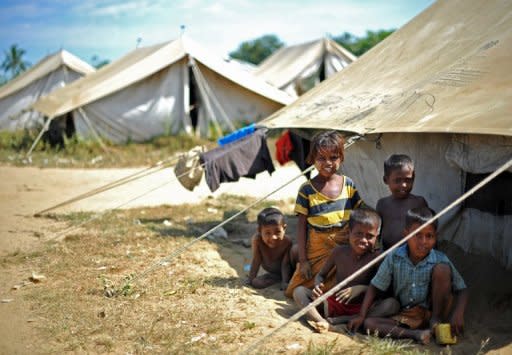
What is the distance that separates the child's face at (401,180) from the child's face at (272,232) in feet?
3.01

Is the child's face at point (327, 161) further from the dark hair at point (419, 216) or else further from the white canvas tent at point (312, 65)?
the white canvas tent at point (312, 65)

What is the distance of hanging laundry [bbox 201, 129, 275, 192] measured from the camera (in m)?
5.33

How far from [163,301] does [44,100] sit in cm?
1035

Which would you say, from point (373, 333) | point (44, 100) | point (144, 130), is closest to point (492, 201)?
point (373, 333)

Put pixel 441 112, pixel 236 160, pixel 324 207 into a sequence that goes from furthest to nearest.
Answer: pixel 236 160 → pixel 324 207 → pixel 441 112

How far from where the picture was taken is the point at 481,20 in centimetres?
476

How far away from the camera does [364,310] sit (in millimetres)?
3145

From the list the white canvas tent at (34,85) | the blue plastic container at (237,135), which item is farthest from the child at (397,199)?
the white canvas tent at (34,85)

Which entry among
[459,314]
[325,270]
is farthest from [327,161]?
[459,314]

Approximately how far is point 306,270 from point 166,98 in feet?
31.7

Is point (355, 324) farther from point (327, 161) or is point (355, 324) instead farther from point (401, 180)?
point (327, 161)

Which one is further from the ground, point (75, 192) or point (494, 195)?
point (494, 195)

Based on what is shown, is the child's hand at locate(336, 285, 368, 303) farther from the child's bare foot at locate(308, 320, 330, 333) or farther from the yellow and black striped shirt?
the yellow and black striped shirt

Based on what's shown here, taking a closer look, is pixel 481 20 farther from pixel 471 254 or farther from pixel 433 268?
pixel 433 268
